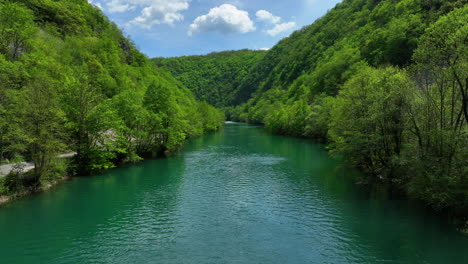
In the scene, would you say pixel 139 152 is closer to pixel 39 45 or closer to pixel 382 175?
pixel 39 45

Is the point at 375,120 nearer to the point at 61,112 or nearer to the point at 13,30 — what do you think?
the point at 61,112

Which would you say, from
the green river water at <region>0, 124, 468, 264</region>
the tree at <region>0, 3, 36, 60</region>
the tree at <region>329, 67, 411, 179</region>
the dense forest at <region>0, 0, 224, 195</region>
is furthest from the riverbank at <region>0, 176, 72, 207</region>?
the tree at <region>329, 67, 411, 179</region>

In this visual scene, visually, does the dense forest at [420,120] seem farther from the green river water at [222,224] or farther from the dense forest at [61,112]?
the dense forest at [61,112]

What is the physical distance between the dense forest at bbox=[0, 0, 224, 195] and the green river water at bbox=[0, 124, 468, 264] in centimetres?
348

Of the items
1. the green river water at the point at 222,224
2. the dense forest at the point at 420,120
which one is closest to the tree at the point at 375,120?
the dense forest at the point at 420,120

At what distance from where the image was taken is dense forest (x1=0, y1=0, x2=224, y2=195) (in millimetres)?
25484

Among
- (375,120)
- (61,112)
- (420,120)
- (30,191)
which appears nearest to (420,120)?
(420,120)

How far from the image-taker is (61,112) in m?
28.1

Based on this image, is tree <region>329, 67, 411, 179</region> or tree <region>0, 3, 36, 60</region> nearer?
tree <region>329, 67, 411, 179</region>

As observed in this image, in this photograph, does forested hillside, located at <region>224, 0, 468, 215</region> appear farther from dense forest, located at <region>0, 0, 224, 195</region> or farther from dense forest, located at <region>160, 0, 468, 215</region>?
dense forest, located at <region>0, 0, 224, 195</region>

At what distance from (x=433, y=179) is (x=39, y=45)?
5463 centimetres

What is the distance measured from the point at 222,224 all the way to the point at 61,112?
2100 cm

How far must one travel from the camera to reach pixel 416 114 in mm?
22469

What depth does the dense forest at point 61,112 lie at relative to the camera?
25.5 m
